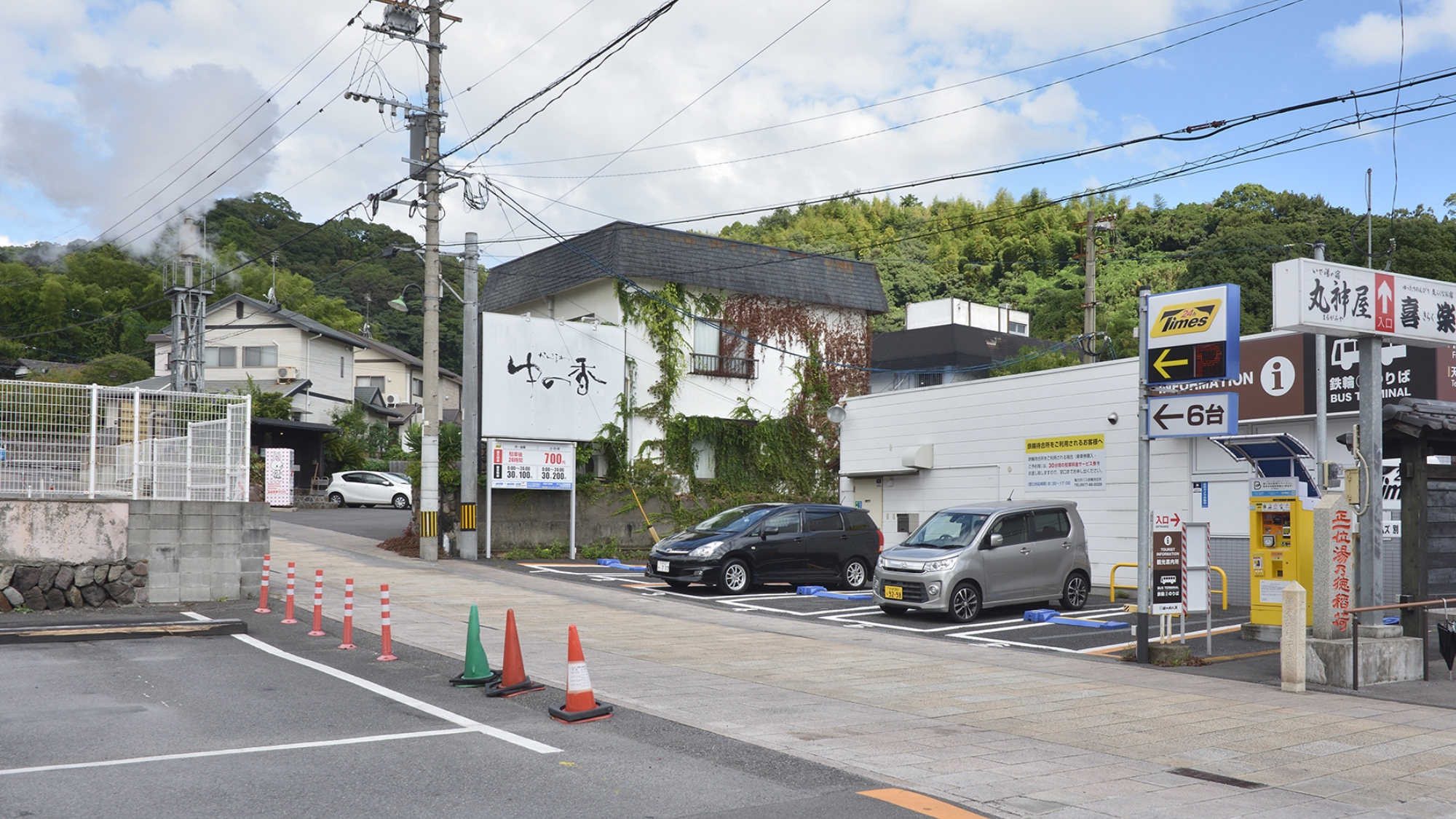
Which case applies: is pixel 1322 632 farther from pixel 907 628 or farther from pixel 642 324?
pixel 642 324

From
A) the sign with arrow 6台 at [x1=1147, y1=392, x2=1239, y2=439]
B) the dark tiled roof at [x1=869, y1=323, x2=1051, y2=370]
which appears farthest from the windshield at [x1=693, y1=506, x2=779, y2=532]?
the dark tiled roof at [x1=869, y1=323, x2=1051, y2=370]

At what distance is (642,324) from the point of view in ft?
93.5

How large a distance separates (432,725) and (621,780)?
84.2 inches

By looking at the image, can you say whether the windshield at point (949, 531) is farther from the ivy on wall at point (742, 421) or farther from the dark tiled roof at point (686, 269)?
the dark tiled roof at point (686, 269)

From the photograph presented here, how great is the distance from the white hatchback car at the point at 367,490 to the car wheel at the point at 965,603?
27532mm

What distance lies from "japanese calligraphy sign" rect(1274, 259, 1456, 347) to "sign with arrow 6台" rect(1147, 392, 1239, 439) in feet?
4.06

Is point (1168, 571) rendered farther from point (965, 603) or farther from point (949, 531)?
point (949, 531)

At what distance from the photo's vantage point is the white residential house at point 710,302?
28.2 metres

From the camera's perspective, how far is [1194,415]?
39.9ft

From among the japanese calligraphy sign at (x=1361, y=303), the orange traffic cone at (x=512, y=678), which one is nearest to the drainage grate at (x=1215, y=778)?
the orange traffic cone at (x=512, y=678)

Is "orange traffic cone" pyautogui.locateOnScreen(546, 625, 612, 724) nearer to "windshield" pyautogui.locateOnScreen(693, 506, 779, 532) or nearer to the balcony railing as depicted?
"windshield" pyautogui.locateOnScreen(693, 506, 779, 532)

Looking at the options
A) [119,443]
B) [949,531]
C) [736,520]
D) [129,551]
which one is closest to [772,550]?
[736,520]

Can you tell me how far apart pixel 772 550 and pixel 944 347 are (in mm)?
28562

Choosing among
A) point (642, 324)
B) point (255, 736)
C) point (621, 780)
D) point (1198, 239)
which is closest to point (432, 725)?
point (255, 736)
